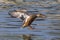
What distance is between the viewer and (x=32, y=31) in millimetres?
4910

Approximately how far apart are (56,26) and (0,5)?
2203mm

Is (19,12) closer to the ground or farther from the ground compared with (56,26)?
farther from the ground

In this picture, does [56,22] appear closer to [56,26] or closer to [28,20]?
[56,26]

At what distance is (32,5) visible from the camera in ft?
23.7

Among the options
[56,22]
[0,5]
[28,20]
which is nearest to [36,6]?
[0,5]

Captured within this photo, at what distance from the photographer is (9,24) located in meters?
5.36

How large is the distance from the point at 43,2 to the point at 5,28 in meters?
2.65

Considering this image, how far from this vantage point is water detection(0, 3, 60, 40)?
463 cm

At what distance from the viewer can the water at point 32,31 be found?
463 cm

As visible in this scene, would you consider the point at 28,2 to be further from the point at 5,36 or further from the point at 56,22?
the point at 5,36

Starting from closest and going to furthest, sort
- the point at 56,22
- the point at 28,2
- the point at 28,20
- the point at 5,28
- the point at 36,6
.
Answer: the point at 28,20 < the point at 5,28 < the point at 56,22 < the point at 36,6 < the point at 28,2

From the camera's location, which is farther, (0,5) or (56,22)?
(0,5)

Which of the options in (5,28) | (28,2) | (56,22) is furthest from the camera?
(28,2)

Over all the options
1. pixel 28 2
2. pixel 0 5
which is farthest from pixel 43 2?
pixel 0 5
